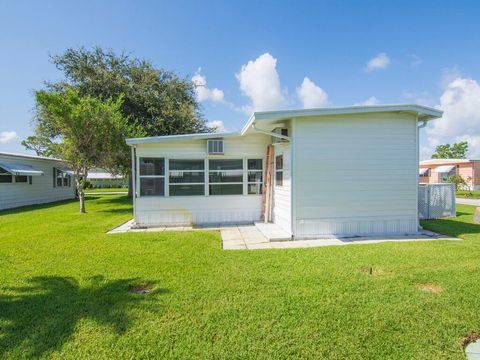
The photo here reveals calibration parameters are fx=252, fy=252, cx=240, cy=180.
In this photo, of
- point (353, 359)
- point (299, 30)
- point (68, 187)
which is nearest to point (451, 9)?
point (299, 30)

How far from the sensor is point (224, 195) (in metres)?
8.73

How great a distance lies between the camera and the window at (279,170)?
778cm

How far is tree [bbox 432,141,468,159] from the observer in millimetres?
44375

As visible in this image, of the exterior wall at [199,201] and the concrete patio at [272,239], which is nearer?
the concrete patio at [272,239]

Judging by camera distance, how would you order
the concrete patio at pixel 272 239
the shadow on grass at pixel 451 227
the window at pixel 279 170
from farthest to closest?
the window at pixel 279 170 < the shadow on grass at pixel 451 227 < the concrete patio at pixel 272 239

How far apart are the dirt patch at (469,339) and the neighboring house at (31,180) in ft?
57.2

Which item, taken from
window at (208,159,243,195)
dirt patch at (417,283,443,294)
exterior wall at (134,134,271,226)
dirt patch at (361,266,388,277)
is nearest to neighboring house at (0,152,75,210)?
exterior wall at (134,134,271,226)

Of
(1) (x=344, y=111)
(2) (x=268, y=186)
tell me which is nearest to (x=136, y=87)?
(2) (x=268, y=186)

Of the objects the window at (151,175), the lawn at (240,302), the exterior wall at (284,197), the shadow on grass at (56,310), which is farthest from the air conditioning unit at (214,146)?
the shadow on grass at (56,310)

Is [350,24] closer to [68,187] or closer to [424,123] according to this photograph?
[424,123]

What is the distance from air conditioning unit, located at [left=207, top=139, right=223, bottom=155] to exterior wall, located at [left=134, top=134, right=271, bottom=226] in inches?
9.0

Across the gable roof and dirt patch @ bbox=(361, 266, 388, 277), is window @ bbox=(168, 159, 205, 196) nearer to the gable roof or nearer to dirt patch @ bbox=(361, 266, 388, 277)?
the gable roof

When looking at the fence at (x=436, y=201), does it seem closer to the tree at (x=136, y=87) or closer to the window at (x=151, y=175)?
the window at (x=151, y=175)

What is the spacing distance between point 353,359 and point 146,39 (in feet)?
41.7
